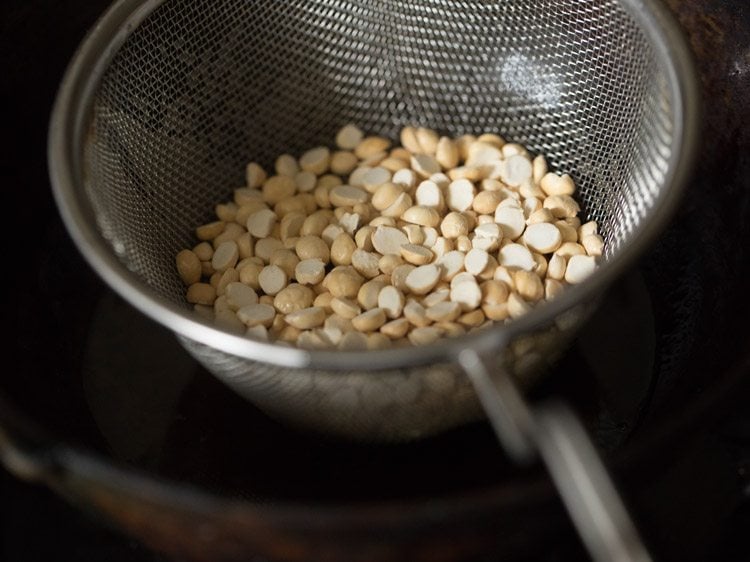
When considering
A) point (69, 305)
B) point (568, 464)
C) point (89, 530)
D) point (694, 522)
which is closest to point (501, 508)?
point (568, 464)

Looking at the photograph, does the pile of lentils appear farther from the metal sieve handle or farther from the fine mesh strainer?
the metal sieve handle

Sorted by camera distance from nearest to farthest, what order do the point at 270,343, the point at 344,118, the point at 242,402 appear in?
the point at 270,343, the point at 242,402, the point at 344,118

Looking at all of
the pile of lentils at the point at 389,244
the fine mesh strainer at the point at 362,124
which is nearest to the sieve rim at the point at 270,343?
the fine mesh strainer at the point at 362,124

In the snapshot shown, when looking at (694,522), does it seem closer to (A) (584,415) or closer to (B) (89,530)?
(A) (584,415)

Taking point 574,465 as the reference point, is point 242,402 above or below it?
below

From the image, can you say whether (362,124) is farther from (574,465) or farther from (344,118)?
(574,465)

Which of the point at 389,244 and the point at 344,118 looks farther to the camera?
the point at 344,118

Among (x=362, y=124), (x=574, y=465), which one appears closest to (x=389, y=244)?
(x=362, y=124)
